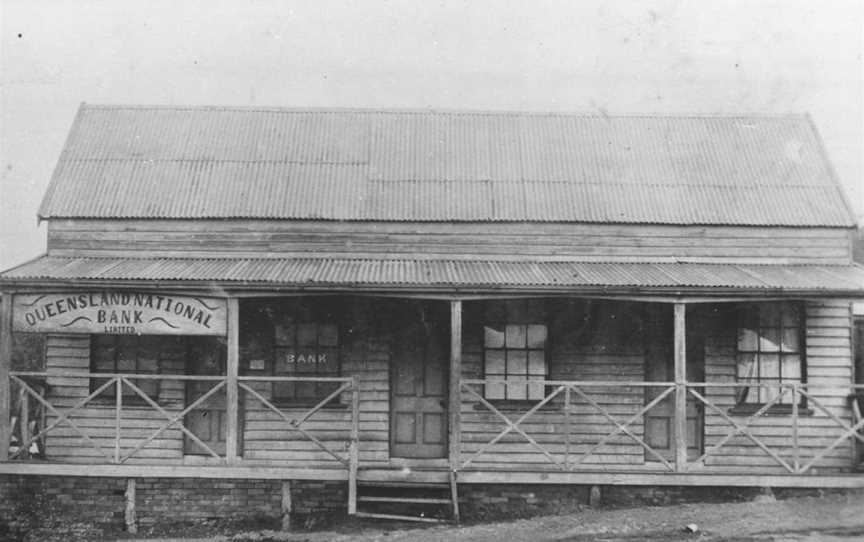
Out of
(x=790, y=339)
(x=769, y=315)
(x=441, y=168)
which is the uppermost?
(x=441, y=168)

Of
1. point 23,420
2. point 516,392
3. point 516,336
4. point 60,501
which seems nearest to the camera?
point 23,420

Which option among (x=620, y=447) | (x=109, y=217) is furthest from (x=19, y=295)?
(x=620, y=447)

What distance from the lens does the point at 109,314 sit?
36.5 ft

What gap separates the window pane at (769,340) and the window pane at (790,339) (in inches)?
4.3

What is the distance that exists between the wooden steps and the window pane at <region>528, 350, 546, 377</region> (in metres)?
2.33

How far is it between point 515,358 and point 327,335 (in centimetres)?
297

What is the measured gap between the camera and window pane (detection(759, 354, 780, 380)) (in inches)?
500

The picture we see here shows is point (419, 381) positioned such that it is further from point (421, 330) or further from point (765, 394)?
point (765, 394)

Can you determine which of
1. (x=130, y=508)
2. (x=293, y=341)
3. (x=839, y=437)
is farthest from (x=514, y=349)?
(x=130, y=508)

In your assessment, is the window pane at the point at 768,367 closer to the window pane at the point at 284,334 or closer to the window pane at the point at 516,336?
the window pane at the point at 516,336

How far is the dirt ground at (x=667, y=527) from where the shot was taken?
997 centimetres

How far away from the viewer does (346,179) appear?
14016mm

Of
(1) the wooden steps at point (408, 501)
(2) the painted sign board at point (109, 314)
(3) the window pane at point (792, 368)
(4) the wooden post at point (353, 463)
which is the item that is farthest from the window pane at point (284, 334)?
(3) the window pane at point (792, 368)

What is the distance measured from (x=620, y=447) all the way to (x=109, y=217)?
29.1 ft
